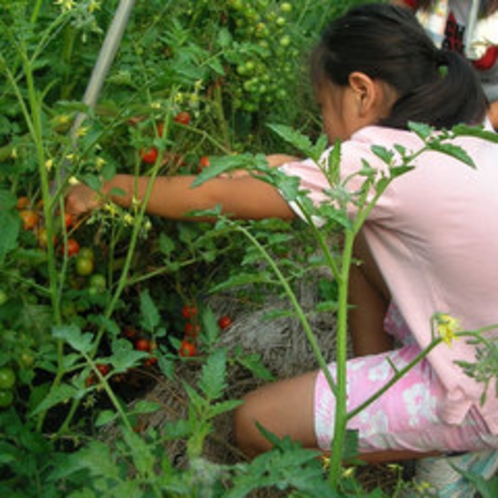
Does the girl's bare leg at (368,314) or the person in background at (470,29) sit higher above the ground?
the person in background at (470,29)

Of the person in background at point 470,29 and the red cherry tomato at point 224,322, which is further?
the person in background at point 470,29

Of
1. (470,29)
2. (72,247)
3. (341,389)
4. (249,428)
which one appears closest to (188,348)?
(249,428)

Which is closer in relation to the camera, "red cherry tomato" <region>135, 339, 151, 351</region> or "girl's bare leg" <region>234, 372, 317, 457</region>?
"girl's bare leg" <region>234, 372, 317, 457</region>

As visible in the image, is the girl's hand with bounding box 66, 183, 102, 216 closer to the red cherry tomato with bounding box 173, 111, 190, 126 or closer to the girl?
the girl

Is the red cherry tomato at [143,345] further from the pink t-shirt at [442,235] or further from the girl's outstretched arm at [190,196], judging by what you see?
the pink t-shirt at [442,235]

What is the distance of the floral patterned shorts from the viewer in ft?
4.85

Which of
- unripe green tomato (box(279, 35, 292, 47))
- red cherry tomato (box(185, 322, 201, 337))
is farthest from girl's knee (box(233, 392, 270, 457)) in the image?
unripe green tomato (box(279, 35, 292, 47))

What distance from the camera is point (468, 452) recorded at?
1.60m

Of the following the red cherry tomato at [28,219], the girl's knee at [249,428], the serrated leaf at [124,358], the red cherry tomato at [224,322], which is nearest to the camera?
the serrated leaf at [124,358]

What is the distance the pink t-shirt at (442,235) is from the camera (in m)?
1.36

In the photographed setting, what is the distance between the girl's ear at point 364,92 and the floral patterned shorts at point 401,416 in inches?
17.4

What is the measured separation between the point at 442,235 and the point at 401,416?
343 millimetres

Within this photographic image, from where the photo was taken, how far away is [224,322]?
6.32 feet

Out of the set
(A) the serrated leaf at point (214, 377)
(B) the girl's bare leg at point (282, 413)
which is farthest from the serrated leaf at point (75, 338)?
(B) the girl's bare leg at point (282, 413)
